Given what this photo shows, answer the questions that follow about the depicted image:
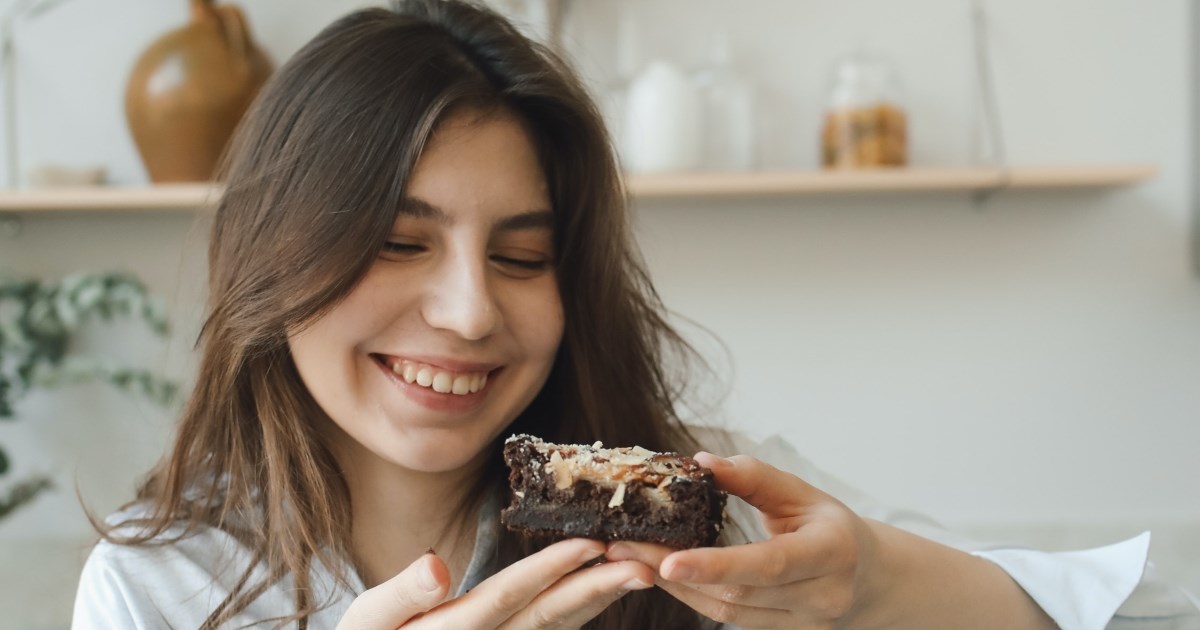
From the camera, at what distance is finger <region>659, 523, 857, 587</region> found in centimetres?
73

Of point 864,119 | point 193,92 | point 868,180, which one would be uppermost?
point 193,92

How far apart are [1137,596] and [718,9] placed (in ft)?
4.65

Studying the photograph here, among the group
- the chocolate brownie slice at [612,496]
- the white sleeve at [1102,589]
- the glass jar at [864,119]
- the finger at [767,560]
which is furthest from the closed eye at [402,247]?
the glass jar at [864,119]

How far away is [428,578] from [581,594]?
0.13 metres

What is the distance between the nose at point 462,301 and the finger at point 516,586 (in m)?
0.27

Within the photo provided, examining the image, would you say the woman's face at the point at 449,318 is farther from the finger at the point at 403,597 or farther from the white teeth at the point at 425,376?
the finger at the point at 403,597

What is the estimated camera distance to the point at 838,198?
6.79 feet

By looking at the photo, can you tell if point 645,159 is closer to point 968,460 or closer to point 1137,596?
point 968,460

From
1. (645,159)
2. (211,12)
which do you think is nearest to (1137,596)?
(645,159)

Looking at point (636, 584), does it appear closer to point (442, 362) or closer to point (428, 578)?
point (428, 578)

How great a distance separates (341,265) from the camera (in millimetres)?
1007

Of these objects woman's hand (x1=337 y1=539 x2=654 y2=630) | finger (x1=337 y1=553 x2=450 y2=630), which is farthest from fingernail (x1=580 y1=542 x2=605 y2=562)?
finger (x1=337 y1=553 x2=450 y2=630)

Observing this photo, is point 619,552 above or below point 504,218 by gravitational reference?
below

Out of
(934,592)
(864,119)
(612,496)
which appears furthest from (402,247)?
(864,119)
